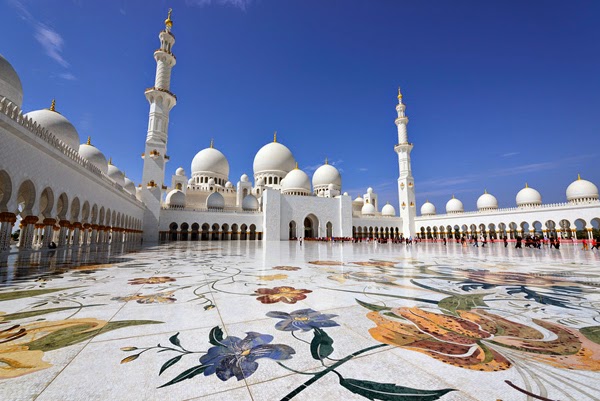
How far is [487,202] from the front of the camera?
3192 centimetres

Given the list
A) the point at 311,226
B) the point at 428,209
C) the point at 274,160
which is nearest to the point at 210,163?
the point at 274,160

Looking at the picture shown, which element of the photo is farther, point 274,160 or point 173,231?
point 274,160

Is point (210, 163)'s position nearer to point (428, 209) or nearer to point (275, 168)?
point (275, 168)

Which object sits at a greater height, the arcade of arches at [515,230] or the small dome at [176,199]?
the small dome at [176,199]

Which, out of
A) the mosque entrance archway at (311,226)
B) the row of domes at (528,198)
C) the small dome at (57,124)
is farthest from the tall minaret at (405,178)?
the small dome at (57,124)

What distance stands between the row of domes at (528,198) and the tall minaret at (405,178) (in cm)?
567

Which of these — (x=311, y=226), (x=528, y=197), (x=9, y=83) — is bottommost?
(x=311, y=226)

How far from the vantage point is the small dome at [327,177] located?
34500mm

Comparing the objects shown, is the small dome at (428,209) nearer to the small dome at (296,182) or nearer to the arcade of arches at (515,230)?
the arcade of arches at (515,230)

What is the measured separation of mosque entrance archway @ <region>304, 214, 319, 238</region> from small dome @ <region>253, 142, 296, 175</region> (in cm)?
684

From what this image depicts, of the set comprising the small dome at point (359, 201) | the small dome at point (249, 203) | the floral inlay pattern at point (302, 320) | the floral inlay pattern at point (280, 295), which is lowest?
the floral inlay pattern at point (302, 320)

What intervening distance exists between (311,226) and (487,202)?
21293mm

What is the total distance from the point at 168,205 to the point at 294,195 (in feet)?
39.7

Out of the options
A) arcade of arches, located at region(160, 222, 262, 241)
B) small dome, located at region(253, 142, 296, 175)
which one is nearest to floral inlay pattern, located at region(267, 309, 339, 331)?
arcade of arches, located at region(160, 222, 262, 241)
